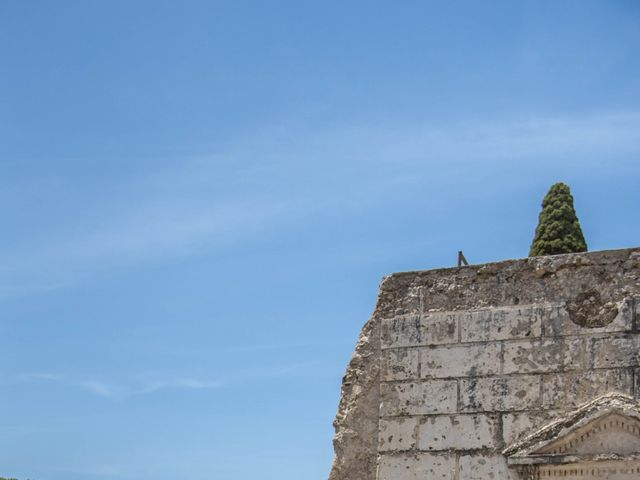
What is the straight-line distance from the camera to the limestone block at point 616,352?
887cm

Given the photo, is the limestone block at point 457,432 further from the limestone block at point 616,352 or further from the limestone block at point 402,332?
the limestone block at point 616,352

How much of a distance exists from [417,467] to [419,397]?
1.79 feet

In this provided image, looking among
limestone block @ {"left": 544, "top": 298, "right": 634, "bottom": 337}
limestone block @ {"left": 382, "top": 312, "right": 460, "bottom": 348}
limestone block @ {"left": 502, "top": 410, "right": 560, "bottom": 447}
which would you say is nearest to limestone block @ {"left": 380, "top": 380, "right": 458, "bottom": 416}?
limestone block @ {"left": 382, "top": 312, "right": 460, "bottom": 348}

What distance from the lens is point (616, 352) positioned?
893 centimetres

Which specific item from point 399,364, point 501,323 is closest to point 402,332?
point 399,364

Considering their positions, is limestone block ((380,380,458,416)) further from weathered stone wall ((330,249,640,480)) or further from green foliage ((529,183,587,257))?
green foliage ((529,183,587,257))

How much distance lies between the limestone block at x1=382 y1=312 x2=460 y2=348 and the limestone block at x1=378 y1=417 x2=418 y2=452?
612 mm

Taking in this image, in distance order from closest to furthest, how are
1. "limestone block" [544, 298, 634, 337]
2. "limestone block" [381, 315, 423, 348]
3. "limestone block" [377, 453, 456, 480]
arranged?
"limestone block" [544, 298, 634, 337] → "limestone block" [377, 453, 456, 480] → "limestone block" [381, 315, 423, 348]

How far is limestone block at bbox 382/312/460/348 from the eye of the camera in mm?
9586

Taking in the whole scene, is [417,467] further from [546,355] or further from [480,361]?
[546,355]

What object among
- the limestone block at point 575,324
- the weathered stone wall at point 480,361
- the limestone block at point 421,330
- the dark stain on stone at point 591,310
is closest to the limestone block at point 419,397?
the weathered stone wall at point 480,361

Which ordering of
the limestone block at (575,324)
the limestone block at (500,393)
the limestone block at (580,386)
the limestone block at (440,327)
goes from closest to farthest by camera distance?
the limestone block at (580,386), the limestone block at (575,324), the limestone block at (500,393), the limestone block at (440,327)

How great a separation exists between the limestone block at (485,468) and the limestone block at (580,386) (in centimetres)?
55

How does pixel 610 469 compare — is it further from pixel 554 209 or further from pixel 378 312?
pixel 554 209
